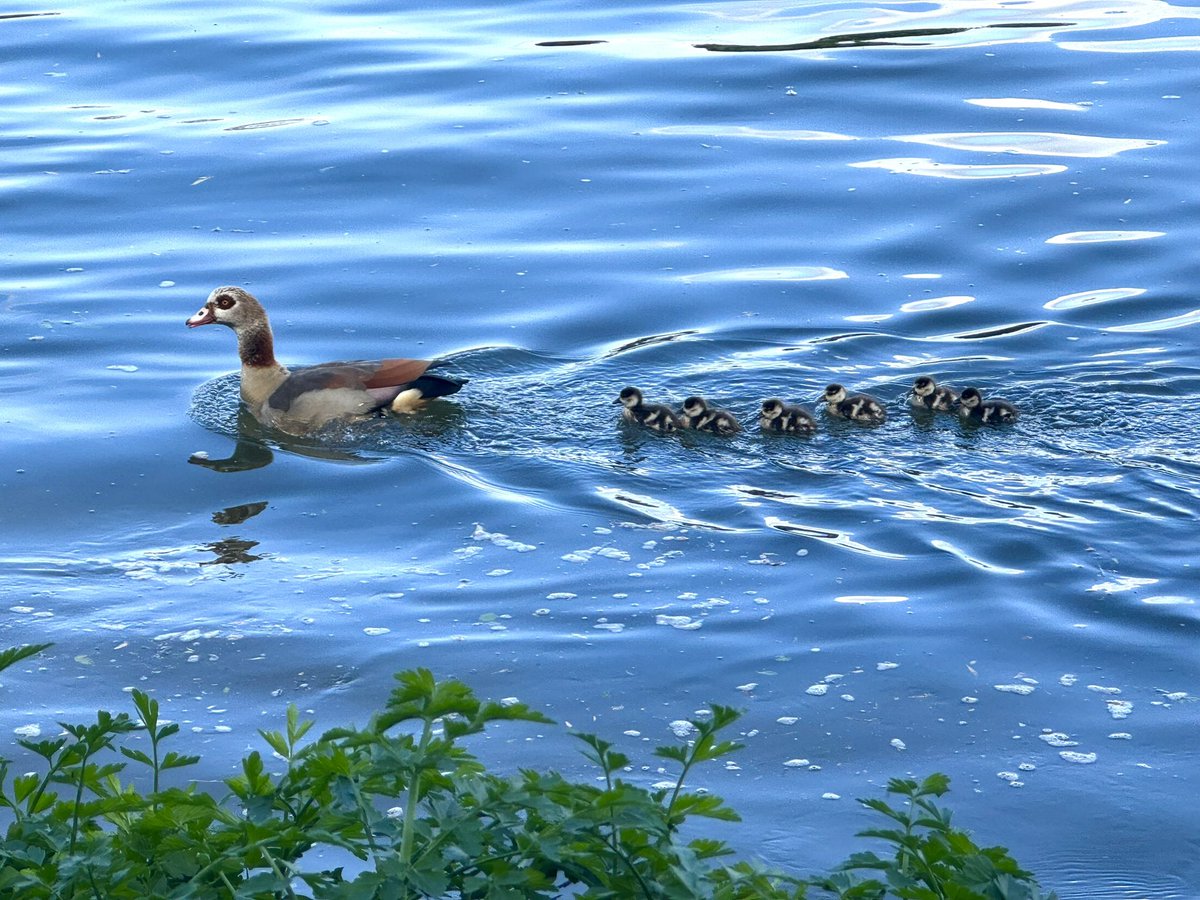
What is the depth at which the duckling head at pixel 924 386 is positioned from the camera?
998 centimetres

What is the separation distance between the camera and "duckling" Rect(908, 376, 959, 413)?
992 centimetres

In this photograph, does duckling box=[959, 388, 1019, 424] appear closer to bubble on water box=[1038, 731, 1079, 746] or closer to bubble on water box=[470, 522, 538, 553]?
bubble on water box=[470, 522, 538, 553]

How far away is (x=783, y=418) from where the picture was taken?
32.5 ft

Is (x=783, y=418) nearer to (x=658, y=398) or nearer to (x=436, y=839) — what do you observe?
(x=658, y=398)

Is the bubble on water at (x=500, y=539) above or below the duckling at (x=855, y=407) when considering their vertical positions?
below

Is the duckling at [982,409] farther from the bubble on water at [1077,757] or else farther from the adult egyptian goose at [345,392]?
the bubble on water at [1077,757]

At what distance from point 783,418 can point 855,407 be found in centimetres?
43

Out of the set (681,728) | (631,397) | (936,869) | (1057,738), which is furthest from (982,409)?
(936,869)

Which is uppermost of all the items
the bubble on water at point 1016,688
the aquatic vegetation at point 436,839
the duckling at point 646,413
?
the duckling at point 646,413

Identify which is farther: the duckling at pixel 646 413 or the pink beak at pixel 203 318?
the pink beak at pixel 203 318

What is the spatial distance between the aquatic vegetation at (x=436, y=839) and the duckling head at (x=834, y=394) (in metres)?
6.34

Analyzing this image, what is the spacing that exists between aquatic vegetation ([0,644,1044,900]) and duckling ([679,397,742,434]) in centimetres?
622

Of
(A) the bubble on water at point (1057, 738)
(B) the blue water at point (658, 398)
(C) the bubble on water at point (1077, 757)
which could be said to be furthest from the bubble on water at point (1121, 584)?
(C) the bubble on water at point (1077, 757)

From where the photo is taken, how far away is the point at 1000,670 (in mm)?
Answer: 7230
